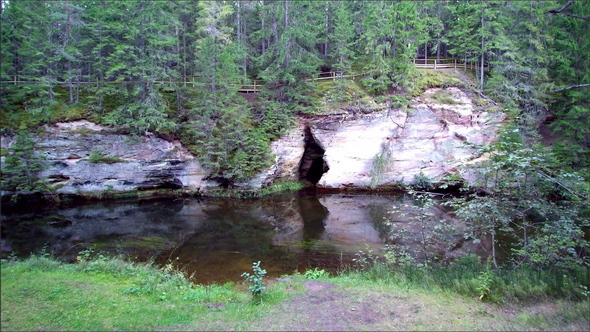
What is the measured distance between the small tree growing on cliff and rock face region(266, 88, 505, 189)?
13933mm

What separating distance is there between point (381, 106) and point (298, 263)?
14958 millimetres

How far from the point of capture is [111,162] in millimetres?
19094

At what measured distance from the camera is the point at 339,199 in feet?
67.8

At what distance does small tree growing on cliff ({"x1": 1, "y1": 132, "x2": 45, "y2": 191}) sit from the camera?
53.2 feet

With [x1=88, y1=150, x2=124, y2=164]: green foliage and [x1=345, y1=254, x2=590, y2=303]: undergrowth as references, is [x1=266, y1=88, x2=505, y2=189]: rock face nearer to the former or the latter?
[x1=88, y1=150, x2=124, y2=164]: green foliage

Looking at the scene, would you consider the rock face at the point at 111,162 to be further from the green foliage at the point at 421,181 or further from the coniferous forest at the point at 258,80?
the green foliage at the point at 421,181

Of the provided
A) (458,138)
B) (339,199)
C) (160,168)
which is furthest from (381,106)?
(160,168)

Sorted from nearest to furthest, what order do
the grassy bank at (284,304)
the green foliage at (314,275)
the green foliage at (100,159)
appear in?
1. the grassy bank at (284,304)
2. the green foliage at (314,275)
3. the green foliage at (100,159)

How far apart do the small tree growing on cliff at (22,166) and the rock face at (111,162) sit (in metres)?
A: 0.58

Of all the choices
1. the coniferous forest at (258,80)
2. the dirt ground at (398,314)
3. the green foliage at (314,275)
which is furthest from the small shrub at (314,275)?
the coniferous forest at (258,80)

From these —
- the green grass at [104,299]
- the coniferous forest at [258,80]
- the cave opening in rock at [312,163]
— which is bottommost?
the green grass at [104,299]

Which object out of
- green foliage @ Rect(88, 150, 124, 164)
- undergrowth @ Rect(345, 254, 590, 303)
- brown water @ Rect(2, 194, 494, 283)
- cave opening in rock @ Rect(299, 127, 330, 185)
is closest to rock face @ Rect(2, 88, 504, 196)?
green foliage @ Rect(88, 150, 124, 164)

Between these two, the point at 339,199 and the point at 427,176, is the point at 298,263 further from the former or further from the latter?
the point at 427,176

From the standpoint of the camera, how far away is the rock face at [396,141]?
21828 millimetres
